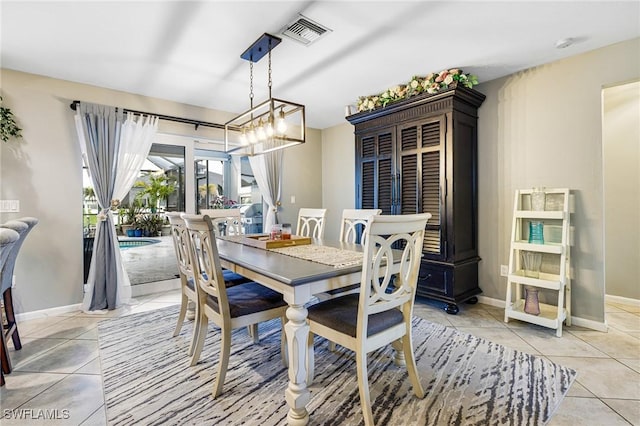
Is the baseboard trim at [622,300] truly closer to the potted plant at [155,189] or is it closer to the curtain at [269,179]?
the curtain at [269,179]

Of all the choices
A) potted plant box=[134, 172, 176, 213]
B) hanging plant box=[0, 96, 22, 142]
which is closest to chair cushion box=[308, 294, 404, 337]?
potted plant box=[134, 172, 176, 213]

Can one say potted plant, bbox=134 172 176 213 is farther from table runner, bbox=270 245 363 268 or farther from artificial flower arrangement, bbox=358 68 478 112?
artificial flower arrangement, bbox=358 68 478 112

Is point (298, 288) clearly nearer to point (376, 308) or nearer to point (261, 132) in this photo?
point (376, 308)

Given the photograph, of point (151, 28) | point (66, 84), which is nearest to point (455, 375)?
point (151, 28)

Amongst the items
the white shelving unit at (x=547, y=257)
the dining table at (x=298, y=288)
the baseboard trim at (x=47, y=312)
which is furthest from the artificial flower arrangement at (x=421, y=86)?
the baseboard trim at (x=47, y=312)

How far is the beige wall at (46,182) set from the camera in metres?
2.94

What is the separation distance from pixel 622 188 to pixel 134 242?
5667 mm

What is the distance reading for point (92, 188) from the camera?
341 cm

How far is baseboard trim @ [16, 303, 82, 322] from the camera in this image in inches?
117

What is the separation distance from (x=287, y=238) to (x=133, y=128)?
8.07ft

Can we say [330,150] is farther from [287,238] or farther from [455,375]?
[455,375]

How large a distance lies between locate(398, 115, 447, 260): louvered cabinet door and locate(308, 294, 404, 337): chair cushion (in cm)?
165

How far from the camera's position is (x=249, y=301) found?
1.94 m

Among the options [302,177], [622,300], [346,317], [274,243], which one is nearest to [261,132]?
[274,243]
